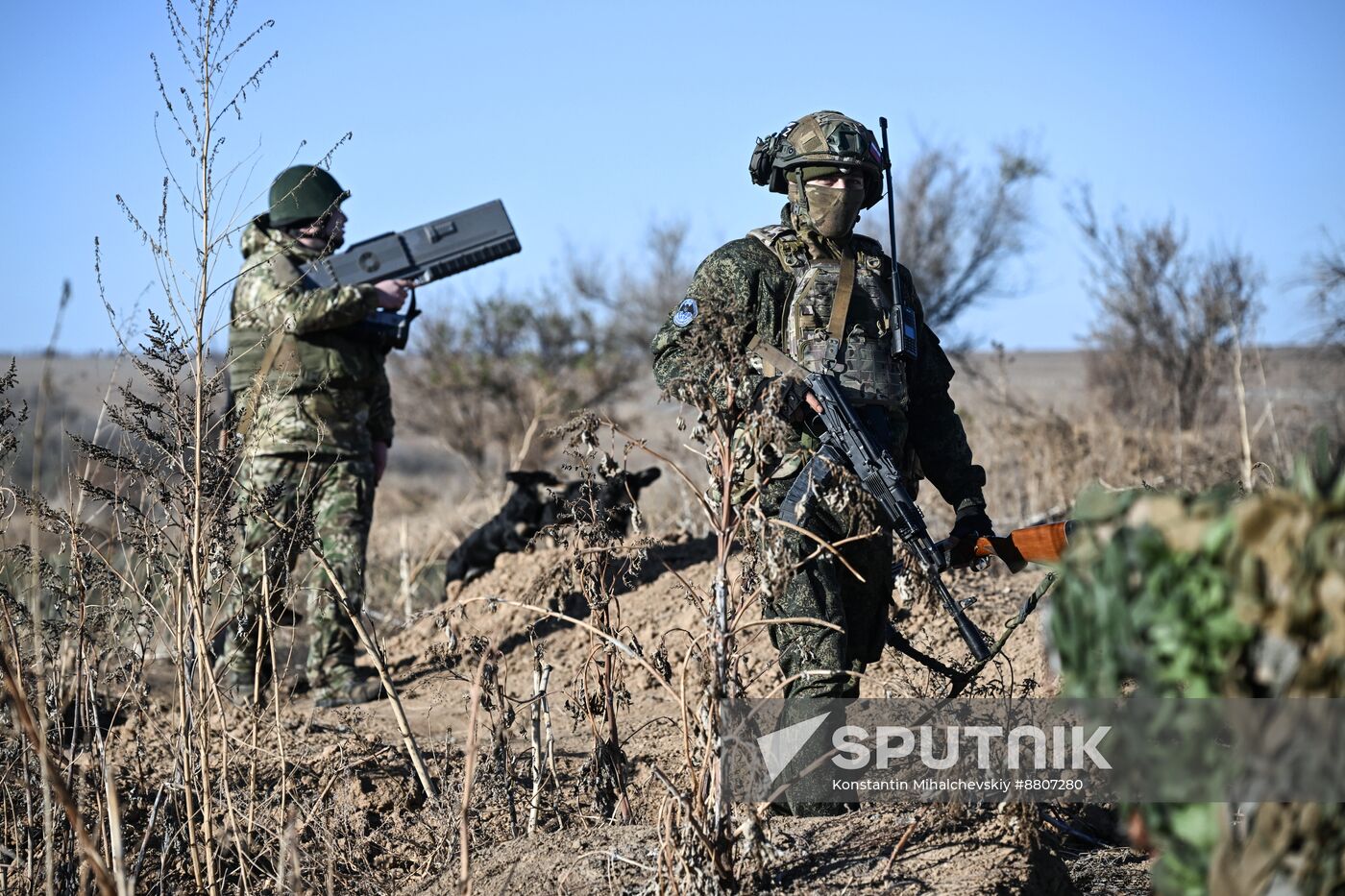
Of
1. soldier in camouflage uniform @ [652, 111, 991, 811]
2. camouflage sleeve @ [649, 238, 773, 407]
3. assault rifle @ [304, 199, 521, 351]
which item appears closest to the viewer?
camouflage sleeve @ [649, 238, 773, 407]

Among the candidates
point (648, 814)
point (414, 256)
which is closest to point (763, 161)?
point (648, 814)

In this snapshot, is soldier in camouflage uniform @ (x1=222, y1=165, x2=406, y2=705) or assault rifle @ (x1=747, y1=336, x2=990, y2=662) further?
soldier in camouflage uniform @ (x1=222, y1=165, x2=406, y2=705)

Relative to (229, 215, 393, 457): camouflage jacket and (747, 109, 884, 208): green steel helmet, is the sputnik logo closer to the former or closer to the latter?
(747, 109, 884, 208): green steel helmet

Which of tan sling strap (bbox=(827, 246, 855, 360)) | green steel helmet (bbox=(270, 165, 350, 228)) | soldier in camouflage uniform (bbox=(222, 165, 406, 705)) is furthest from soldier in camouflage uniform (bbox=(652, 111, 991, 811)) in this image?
green steel helmet (bbox=(270, 165, 350, 228))

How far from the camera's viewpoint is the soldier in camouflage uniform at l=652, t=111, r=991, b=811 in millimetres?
3709

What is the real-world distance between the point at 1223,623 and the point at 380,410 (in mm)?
4721

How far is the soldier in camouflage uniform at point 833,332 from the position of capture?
371cm

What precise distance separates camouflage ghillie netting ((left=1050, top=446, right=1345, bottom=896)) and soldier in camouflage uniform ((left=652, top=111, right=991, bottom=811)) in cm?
176

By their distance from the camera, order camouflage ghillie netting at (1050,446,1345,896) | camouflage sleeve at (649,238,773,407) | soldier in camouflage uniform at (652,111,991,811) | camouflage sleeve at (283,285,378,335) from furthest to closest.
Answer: camouflage sleeve at (283,285,378,335)
soldier in camouflage uniform at (652,111,991,811)
camouflage sleeve at (649,238,773,407)
camouflage ghillie netting at (1050,446,1345,896)

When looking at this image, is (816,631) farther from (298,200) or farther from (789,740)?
(298,200)

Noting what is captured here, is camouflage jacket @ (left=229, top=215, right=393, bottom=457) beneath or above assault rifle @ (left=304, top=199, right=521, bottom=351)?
beneath

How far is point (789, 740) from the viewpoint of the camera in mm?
3646

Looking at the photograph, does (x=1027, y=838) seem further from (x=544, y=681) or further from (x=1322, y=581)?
(x=1322, y=581)

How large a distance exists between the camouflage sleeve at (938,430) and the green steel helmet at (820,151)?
1.22ft
